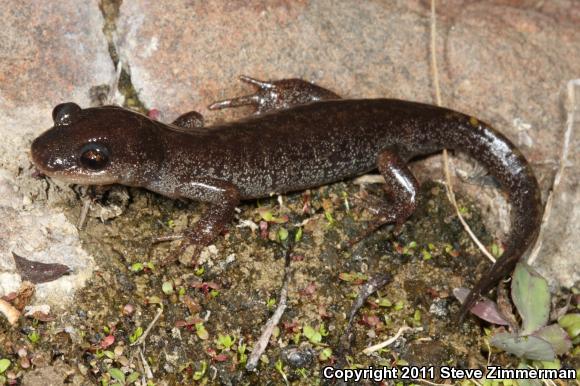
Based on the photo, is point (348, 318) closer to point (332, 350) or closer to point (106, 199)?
point (332, 350)

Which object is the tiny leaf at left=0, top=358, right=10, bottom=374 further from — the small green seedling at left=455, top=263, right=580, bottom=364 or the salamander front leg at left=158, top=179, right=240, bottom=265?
the small green seedling at left=455, top=263, right=580, bottom=364

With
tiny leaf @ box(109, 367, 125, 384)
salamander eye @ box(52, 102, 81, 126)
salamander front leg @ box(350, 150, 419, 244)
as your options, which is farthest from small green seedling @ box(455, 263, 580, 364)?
salamander eye @ box(52, 102, 81, 126)

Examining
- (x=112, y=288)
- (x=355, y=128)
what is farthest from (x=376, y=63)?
(x=112, y=288)

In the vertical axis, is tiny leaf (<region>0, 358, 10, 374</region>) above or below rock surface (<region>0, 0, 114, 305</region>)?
below

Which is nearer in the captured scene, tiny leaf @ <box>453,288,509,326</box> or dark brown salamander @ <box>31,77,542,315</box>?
dark brown salamander @ <box>31,77,542,315</box>

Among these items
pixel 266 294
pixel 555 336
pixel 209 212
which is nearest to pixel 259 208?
pixel 209 212

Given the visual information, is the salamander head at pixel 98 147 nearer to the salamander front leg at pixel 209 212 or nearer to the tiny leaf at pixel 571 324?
the salamander front leg at pixel 209 212
